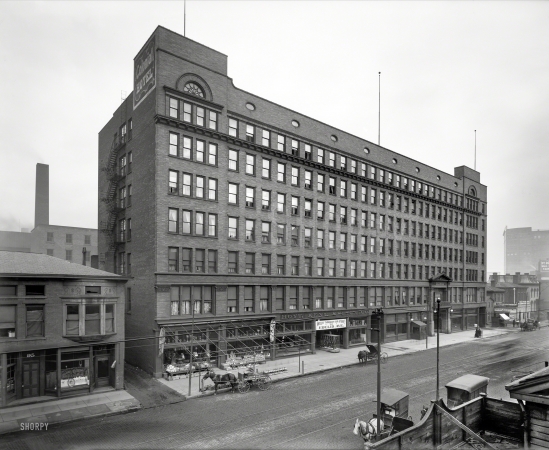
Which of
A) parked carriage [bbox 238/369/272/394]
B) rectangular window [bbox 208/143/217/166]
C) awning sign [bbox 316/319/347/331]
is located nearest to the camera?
parked carriage [bbox 238/369/272/394]

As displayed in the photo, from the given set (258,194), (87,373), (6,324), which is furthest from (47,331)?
(258,194)

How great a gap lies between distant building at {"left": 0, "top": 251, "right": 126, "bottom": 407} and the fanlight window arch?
16.3m

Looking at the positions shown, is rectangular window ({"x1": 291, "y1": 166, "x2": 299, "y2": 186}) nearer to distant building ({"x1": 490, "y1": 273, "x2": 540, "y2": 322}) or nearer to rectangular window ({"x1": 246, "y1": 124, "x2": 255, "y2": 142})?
rectangular window ({"x1": 246, "y1": 124, "x2": 255, "y2": 142})

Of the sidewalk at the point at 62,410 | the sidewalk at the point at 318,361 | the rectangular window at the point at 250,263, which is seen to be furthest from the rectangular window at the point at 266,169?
the sidewalk at the point at 62,410

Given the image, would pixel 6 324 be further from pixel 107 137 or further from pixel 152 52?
pixel 107 137

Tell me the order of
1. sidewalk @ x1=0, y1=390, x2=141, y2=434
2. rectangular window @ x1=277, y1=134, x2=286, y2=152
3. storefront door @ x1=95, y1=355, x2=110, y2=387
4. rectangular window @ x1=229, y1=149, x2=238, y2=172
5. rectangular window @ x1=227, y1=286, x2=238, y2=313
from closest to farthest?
sidewalk @ x1=0, y1=390, x2=141, y2=434
storefront door @ x1=95, y1=355, x2=110, y2=387
rectangular window @ x1=227, y1=286, x2=238, y2=313
rectangular window @ x1=229, y1=149, x2=238, y2=172
rectangular window @ x1=277, y1=134, x2=286, y2=152

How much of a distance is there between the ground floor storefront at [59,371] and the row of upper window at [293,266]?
315 inches

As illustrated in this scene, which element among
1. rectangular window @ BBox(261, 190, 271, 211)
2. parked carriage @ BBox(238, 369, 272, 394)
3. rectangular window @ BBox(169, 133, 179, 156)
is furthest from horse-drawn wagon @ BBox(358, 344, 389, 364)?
rectangular window @ BBox(169, 133, 179, 156)

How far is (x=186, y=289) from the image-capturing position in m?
31.2

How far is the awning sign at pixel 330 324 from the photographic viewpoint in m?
40.0

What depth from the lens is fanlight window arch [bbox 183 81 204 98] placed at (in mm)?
32153

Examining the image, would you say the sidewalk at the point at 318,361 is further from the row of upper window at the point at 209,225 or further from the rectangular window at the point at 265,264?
the row of upper window at the point at 209,225

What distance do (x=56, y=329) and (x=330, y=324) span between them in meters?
26.3

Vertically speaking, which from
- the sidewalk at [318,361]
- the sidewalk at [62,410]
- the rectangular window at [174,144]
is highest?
the rectangular window at [174,144]
